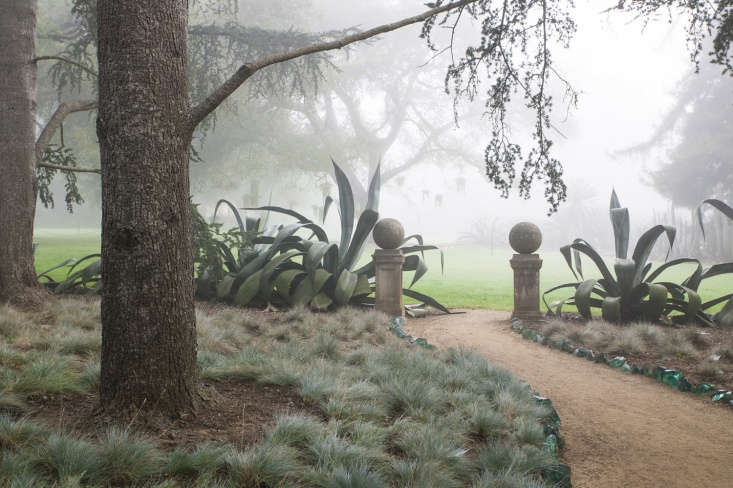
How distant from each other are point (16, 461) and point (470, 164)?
2777cm

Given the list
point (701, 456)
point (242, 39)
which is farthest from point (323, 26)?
point (701, 456)

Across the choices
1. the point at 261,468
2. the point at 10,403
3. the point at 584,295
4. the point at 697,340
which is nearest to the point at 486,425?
the point at 261,468

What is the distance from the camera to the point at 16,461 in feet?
6.15

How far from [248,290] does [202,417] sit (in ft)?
13.0

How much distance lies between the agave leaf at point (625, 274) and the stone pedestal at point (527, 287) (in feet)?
2.90

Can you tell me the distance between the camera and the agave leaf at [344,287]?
6473mm

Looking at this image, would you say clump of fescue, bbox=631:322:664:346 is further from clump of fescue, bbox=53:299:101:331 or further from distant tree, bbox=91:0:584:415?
clump of fescue, bbox=53:299:101:331

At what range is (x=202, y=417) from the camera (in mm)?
2547

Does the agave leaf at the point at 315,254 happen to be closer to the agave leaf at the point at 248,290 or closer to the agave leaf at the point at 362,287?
the agave leaf at the point at 248,290

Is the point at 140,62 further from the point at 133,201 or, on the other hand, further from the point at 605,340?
the point at 605,340

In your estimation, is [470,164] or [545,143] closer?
[545,143]

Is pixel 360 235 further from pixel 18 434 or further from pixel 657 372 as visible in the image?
pixel 18 434

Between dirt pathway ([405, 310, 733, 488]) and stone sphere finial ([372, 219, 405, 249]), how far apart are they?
72.1 inches

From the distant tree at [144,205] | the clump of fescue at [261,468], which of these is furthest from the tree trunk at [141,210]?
the clump of fescue at [261,468]
